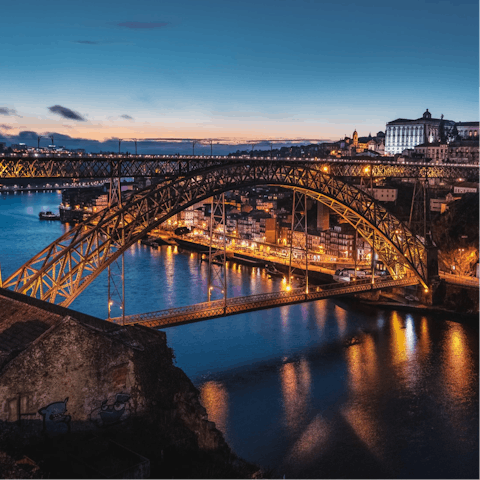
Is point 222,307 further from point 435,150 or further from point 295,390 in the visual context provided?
point 435,150

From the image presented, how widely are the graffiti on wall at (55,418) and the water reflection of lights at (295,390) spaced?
5.61 m

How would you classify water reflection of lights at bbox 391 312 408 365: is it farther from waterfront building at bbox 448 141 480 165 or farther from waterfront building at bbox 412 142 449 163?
waterfront building at bbox 412 142 449 163

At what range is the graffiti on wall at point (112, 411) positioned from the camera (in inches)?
227

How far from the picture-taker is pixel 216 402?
36.9ft

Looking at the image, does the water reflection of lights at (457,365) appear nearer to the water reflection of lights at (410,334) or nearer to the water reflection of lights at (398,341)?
the water reflection of lights at (410,334)

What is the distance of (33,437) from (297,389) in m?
7.45

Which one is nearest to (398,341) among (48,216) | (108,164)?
(108,164)

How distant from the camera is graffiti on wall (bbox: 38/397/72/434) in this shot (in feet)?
18.0

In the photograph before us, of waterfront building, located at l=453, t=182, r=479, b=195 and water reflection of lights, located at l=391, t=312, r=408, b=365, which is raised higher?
waterfront building, located at l=453, t=182, r=479, b=195

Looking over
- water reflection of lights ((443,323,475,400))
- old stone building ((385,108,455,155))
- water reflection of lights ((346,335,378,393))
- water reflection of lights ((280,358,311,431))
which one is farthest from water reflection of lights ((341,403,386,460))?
old stone building ((385,108,455,155))

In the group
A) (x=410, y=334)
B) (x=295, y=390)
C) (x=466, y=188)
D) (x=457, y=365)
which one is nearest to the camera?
(x=295, y=390)

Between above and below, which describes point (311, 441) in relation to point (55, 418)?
below

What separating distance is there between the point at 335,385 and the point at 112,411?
7.49 m

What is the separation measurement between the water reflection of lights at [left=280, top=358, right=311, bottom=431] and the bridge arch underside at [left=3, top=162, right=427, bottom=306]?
13.8 feet
